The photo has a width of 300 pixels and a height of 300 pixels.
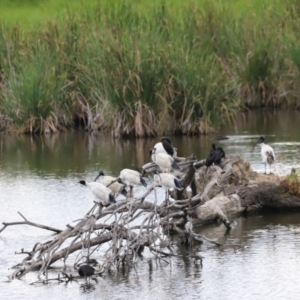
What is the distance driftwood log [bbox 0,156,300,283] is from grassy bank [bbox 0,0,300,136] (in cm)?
650

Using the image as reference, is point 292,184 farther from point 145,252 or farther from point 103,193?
point 103,193

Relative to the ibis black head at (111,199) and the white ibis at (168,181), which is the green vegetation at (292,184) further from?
the ibis black head at (111,199)

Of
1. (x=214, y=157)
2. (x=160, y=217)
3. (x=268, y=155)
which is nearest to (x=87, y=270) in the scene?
(x=160, y=217)

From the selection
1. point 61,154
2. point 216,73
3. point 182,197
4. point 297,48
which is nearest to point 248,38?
point 297,48

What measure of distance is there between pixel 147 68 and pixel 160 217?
28.9ft

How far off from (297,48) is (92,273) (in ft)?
45.5

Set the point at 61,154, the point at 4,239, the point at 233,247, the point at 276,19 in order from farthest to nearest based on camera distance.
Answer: the point at 276,19 < the point at 61,154 < the point at 4,239 < the point at 233,247

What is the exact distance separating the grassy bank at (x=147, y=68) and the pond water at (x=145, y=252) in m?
0.62

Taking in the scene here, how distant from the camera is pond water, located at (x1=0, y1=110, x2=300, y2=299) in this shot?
1044 cm

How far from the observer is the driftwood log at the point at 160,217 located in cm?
1100

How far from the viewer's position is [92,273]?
1074cm

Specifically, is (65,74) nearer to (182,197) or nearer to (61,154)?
(61,154)

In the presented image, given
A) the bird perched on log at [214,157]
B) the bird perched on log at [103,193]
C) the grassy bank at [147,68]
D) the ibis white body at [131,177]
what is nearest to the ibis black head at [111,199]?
the bird perched on log at [103,193]

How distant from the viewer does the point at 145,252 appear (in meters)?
11.9
